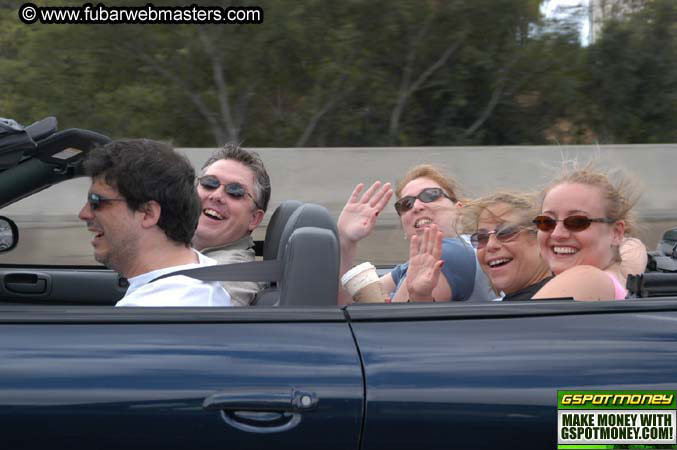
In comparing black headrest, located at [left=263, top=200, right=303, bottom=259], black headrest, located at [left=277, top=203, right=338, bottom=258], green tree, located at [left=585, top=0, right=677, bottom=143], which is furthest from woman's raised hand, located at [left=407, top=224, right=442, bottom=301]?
green tree, located at [left=585, top=0, right=677, bottom=143]

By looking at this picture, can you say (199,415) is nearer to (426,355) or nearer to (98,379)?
(98,379)

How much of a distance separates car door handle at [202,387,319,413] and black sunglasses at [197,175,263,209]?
1.60 m

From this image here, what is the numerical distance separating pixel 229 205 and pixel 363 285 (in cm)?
58

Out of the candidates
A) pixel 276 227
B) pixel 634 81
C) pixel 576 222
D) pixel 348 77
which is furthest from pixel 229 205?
pixel 634 81

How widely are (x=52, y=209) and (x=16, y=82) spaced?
18.6 ft

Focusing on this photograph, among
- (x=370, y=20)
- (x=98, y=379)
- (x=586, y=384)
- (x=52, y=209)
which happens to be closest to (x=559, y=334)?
(x=586, y=384)

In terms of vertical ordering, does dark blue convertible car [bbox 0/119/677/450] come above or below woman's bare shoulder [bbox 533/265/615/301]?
below

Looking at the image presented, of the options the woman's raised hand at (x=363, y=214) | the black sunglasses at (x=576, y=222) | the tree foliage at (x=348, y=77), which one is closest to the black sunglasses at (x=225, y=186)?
the woman's raised hand at (x=363, y=214)

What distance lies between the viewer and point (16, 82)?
12.9m

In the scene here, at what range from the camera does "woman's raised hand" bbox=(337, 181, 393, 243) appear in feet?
10.4

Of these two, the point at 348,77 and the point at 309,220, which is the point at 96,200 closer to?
the point at 309,220

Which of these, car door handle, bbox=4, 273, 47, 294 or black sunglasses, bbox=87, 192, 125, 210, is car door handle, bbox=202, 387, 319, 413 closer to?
black sunglasses, bbox=87, 192, 125, 210

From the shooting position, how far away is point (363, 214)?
3195 mm

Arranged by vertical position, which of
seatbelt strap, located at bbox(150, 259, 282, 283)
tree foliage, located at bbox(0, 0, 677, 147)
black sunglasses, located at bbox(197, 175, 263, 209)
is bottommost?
seatbelt strap, located at bbox(150, 259, 282, 283)
